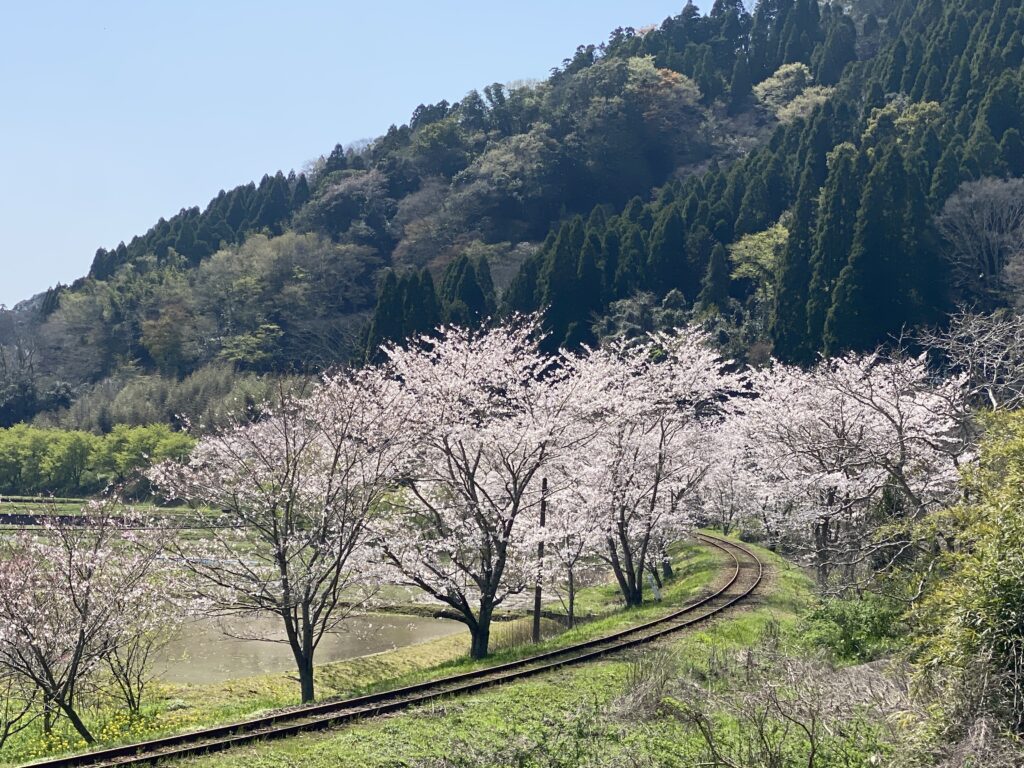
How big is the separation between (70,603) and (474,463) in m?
7.97

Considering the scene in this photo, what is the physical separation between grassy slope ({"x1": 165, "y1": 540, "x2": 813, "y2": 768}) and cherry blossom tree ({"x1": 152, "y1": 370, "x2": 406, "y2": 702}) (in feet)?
12.7

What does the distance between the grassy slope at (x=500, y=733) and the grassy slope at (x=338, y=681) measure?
85.7 inches

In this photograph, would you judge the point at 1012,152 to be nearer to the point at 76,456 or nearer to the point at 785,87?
the point at 785,87

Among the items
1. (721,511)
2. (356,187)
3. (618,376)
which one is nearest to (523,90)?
(356,187)

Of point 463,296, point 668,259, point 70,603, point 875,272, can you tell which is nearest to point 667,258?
point 668,259

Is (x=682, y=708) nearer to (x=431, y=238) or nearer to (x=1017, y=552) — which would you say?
(x=1017, y=552)

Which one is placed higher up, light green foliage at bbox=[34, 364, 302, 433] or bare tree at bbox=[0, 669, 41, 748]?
light green foliage at bbox=[34, 364, 302, 433]

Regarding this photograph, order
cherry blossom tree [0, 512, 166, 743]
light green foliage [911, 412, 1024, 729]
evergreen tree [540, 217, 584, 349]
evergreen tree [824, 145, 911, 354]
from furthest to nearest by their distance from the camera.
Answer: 1. evergreen tree [540, 217, 584, 349]
2. evergreen tree [824, 145, 911, 354]
3. cherry blossom tree [0, 512, 166, 743]
4. light green foliage [911, 412, 1024, 729]

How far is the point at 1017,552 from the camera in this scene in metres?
9.03

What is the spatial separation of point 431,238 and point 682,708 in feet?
230

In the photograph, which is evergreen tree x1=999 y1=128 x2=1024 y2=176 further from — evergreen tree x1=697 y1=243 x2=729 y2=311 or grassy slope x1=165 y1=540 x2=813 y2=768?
grassy slope x1=165 y1=540 x2=813 y2=768

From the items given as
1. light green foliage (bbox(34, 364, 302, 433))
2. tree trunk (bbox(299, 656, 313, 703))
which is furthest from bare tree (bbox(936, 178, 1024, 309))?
tree trunk (bbox(299, 656, 313, 703))

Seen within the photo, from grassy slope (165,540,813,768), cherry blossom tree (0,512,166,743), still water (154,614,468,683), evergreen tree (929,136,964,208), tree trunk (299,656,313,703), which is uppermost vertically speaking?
evergreen tree (929,136,964,208)

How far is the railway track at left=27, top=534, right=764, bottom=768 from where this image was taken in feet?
32.8
